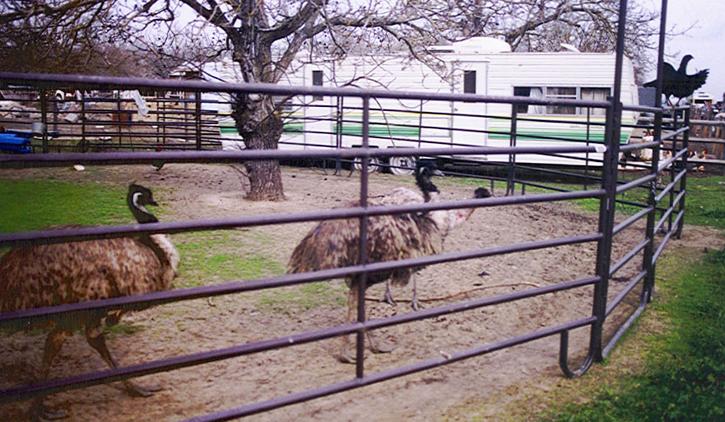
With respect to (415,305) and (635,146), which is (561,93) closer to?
(415,305)

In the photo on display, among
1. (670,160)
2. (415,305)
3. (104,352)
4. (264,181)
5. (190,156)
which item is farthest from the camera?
(264,181)

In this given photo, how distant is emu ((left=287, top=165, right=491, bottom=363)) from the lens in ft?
12.7

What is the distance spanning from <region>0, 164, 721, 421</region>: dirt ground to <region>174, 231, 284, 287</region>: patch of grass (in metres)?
0.12

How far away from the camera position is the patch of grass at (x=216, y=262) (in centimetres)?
573

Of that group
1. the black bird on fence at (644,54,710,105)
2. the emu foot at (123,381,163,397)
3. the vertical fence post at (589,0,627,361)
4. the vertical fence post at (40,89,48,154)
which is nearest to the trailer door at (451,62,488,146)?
the black bird on fence at (644,54,710,105)

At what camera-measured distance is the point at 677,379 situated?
3.69 meters

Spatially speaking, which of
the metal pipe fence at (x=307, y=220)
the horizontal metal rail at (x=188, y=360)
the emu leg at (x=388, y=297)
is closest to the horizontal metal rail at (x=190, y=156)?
the metal pipe fence at (x=307, y=220)

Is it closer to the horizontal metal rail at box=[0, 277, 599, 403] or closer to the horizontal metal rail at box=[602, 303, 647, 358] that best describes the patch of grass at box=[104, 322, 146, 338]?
the horizontal metal rail at box=[0, 277, 599, 403]

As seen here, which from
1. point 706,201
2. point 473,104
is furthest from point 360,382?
point 473,104

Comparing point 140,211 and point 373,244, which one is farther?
point 373,244

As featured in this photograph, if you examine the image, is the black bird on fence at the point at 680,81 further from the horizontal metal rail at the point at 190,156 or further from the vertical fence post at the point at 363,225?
the vertical fence post at the point at 363,225

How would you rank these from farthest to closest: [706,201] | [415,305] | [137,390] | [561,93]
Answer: [561,93] → [706,201] → [415,305] → [137,390]

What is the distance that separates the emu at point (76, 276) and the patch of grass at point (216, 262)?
229cm

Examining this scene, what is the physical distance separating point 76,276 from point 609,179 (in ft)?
8.62
